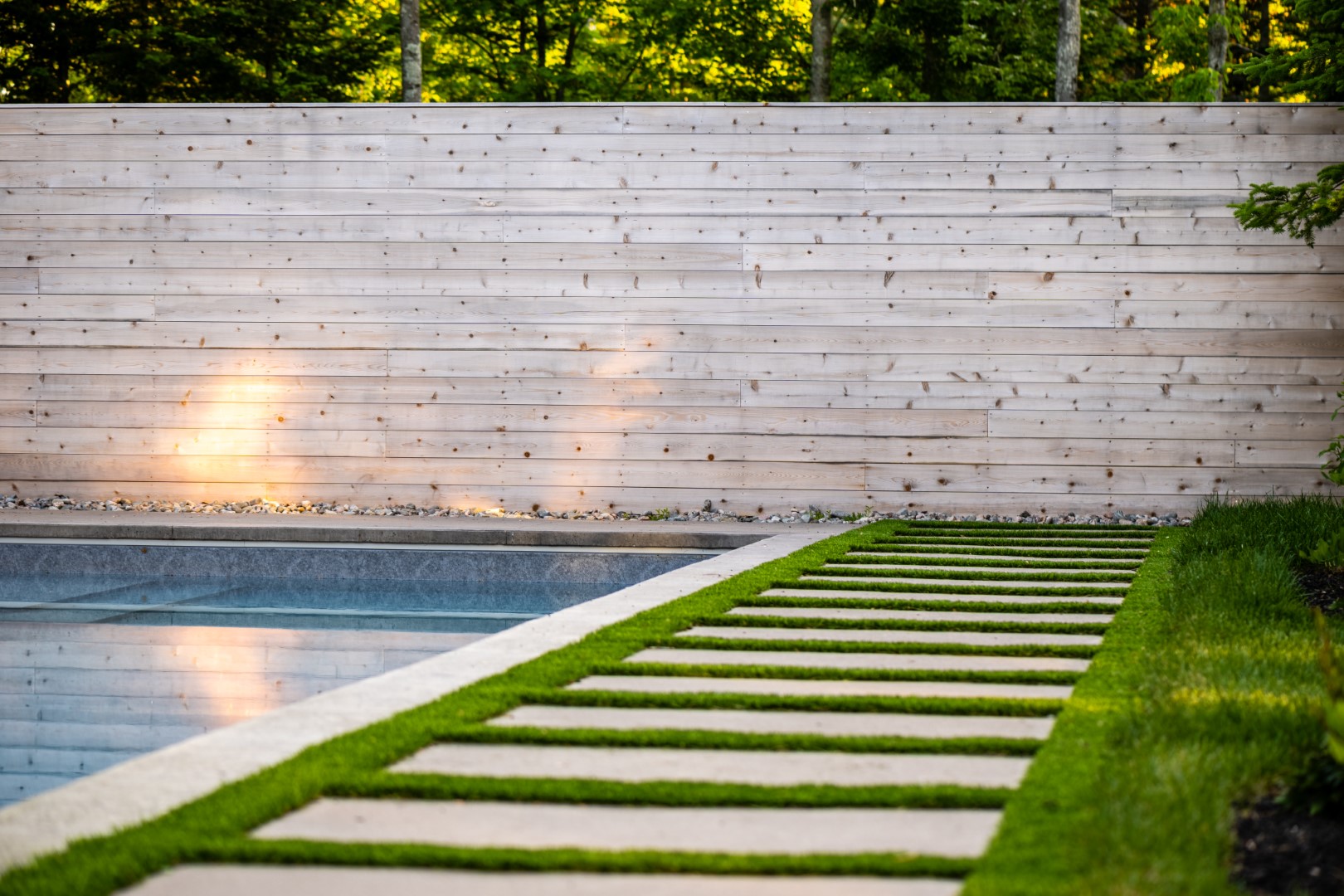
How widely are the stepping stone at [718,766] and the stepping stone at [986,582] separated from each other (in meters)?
2.27

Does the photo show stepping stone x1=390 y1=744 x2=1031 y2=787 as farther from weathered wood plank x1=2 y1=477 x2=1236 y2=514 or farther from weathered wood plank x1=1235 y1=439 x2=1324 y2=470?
weathered wood plank x1=1235 y1=439 x2=1324 y2=470

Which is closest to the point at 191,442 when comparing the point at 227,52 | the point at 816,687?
the point at 816,687

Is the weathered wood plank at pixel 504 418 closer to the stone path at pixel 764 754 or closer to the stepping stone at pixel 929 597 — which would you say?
the stepping stone at pixel 929 597

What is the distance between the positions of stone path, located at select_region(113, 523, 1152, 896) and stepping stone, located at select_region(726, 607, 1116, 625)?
0.04 feet

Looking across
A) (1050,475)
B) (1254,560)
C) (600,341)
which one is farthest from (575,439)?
(1254,560)

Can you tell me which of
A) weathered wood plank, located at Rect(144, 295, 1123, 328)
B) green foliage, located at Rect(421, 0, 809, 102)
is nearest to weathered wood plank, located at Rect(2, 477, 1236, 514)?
weathered wood plank, located at Rect(144, 295, 1123, 328)

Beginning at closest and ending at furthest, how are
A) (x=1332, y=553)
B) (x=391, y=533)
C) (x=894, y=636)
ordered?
(x=894, y=636) → (x=1332, y=553) → (x=391, y=533)

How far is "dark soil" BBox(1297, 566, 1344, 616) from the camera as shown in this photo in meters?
3.92

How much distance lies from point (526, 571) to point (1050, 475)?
278 cm

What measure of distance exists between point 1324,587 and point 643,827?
10.5ft

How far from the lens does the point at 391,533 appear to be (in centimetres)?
634

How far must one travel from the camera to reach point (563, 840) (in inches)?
76.5

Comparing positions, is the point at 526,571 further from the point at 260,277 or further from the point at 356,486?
the point at 260,277

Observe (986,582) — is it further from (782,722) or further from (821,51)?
(821,51)
